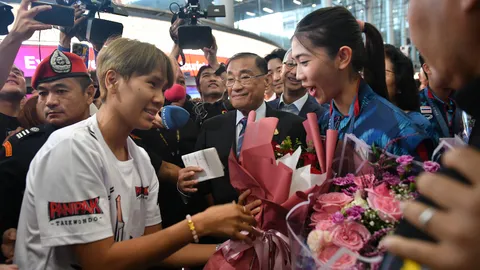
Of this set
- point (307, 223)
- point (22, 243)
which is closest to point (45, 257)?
point (22, 243)

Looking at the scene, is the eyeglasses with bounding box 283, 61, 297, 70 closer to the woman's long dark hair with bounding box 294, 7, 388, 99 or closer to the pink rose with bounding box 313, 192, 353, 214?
the woman's long dark hair with bounding box 294, 7, 388, 99

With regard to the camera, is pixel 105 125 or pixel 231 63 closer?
pixel 105 125

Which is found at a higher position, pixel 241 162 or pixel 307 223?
pixel 241 162

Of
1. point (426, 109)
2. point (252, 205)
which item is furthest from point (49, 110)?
point (426, 109)

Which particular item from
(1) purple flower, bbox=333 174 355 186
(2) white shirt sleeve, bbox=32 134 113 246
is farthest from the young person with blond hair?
(1) purple flower, bbox=333 174 355 186

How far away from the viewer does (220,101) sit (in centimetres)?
348

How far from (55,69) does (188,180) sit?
0.99m

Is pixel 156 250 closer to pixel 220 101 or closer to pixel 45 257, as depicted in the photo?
pixel 45 257

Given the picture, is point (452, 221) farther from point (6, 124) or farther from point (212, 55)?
point (212, 55)

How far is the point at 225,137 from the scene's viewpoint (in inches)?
88.9

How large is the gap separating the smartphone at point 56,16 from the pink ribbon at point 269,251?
202 centimetres

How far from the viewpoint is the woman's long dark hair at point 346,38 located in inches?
59.3

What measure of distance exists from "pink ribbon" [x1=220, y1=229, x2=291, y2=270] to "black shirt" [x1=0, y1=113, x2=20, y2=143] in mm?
1893

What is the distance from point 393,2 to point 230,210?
45.3 feet
